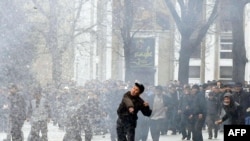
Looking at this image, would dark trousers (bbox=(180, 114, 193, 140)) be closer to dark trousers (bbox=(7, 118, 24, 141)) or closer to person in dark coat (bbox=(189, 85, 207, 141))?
person in dark coat (bbox=(189, 85, 207, 141))

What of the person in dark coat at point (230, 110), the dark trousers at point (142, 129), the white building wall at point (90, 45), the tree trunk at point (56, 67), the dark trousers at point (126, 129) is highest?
the white building wall at point (90, 45)

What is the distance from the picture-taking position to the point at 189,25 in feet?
91.1

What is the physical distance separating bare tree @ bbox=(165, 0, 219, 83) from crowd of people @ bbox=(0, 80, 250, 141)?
2694 millimetres

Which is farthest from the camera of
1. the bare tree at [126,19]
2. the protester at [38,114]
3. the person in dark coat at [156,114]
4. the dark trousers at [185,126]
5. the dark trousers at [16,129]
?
the bare tree at [126,19]

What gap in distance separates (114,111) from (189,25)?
853 centimetres

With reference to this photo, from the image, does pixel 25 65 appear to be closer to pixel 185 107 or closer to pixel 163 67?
pixel 185 107

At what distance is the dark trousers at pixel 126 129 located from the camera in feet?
47.9

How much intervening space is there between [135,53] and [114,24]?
6.99 metres

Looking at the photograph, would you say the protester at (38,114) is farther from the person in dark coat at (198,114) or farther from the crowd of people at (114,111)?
the person in dark coat at (198,114)

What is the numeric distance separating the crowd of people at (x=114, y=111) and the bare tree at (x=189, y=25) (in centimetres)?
269

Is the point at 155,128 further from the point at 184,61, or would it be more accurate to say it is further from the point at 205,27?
the point at 184,61

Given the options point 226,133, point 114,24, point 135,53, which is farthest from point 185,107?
point 135,53

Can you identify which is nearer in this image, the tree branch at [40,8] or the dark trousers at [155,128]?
the dark trousers at [155,128]

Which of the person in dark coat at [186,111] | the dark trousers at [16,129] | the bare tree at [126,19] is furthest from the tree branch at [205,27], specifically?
the dark trousers at [16,129]
